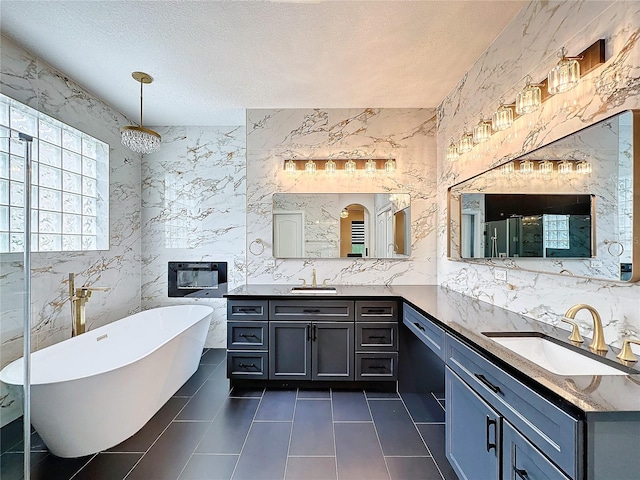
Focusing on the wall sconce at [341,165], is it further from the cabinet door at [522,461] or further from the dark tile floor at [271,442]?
the cabinet door at [522,461]

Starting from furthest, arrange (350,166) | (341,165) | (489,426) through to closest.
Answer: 1. (341,165)
2. (350,166)
3. (489,426)

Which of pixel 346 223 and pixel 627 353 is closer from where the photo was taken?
pixel 627 353

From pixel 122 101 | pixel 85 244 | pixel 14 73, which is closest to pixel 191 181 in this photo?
pixel 122 101

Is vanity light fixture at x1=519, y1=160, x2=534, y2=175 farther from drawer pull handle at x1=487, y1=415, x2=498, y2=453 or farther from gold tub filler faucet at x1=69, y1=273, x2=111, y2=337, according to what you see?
gold tub filler faucet at x1=69, y1=273, x2=111, y2=337

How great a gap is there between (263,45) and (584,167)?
2.16 meters

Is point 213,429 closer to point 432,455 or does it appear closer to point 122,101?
point 432,455

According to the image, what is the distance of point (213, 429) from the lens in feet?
7.69

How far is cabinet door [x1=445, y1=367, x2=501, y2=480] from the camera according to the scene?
4.46ft

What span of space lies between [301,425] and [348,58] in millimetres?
2828

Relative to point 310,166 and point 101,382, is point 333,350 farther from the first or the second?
point 310,166

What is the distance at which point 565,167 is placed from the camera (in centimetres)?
162

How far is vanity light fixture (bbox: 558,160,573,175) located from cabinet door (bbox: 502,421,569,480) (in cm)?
123

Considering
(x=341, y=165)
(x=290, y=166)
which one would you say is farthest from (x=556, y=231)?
(x=290, y=166)

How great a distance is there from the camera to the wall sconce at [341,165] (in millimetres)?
3385
